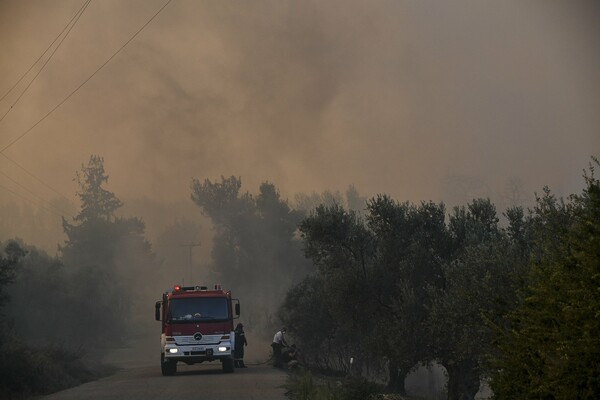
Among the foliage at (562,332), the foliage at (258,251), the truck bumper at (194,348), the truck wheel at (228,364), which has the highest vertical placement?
the foliage at (258,251)

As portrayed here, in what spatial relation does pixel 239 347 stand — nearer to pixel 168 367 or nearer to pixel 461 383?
pixel 168 367

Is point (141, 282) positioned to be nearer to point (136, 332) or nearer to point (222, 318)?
point (136, 332)

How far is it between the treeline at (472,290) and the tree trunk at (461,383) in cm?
4

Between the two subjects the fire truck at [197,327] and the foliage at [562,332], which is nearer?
the foliage at [562,332]

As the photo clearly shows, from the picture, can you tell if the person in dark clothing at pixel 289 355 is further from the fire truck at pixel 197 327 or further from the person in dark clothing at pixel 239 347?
the fire truck at pixel 197 327

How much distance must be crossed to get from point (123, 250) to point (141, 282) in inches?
412

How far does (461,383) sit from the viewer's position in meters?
28.9

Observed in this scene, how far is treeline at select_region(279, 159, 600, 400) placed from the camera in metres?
9.99

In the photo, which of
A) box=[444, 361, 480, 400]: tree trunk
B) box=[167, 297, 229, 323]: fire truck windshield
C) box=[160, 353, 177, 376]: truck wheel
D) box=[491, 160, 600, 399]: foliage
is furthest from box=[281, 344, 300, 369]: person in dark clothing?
box=[491, 160, 600, 399]: foliage

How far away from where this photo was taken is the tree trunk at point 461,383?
28.4m

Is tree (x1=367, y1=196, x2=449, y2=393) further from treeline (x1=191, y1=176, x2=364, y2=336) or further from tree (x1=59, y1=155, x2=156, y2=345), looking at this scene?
treeline (x1=191, y1=176, x2=364, y2=336)

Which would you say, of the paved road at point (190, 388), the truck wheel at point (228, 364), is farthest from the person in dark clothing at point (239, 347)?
the paved road at point (190, 388)

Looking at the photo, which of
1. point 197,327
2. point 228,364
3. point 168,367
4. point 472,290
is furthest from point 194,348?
point 472,290

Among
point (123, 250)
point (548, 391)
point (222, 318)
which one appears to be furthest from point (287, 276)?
point (548, 391)
